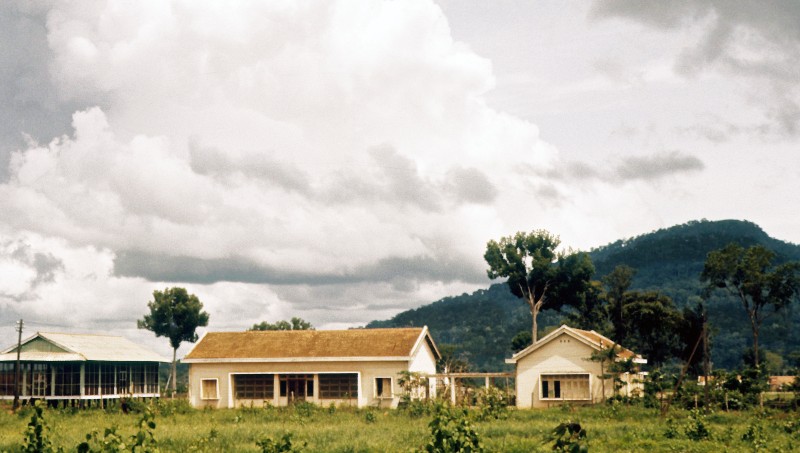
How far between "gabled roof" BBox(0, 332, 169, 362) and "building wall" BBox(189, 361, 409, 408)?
1040cm

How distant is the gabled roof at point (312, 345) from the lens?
4869 centimetres

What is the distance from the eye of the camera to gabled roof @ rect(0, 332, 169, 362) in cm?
5528

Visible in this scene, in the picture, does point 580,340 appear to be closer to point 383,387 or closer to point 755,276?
point 383,387

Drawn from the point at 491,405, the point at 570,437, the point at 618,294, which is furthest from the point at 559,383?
the point at 570,437

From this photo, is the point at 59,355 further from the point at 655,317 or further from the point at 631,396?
the point at 655,317

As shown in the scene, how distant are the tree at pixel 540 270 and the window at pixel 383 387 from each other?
2432 cm

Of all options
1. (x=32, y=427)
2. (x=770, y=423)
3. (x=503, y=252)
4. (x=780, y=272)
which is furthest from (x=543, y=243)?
(x=32, y=427)

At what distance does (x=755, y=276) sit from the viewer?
206 ft

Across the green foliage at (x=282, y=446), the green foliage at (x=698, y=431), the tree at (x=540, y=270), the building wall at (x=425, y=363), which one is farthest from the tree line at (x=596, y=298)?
the green foliage at (x=282, y=446)

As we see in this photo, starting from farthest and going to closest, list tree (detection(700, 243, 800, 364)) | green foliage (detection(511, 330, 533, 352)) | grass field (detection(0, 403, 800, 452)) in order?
green foliage (detection(511, 330, 533, 352))
tree (detection(700, 243, 800, 364))
grass field (detection(0, 403, 800, 452))

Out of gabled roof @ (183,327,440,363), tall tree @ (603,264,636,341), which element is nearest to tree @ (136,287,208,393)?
gabled roof @ (183,327,440,363)

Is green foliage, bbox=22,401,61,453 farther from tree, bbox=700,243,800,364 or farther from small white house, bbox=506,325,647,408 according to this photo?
tree, bbox=700,243,800,364

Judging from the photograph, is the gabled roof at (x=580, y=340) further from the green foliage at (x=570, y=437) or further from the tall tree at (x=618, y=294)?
the green foliage at (x=570, y=437)

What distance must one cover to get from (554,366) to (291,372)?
52.1 ft
